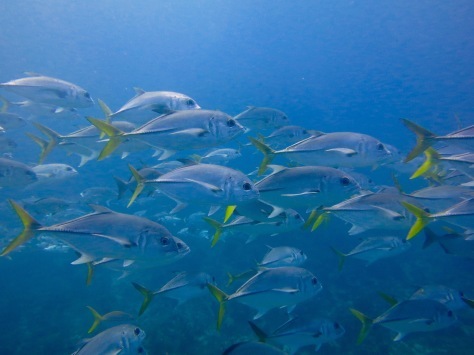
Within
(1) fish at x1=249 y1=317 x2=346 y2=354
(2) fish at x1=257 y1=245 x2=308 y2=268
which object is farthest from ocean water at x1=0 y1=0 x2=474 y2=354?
(2) fish at x1=257 y1=245 x2=308 y2=268

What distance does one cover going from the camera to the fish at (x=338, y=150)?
13.6ft

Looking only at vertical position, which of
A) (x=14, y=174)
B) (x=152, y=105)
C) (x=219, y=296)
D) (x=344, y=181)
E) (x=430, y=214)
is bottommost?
(x=219, y=296)

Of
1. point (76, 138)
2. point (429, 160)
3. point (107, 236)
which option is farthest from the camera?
point (76, 138)

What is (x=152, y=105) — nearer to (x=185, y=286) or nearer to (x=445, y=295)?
(x=185, y=286)

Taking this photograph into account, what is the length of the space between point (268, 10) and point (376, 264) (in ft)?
80.7

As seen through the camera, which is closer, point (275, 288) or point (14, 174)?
point (275, 288)

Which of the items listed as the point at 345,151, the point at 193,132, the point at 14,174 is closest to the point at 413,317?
the point at 345,151

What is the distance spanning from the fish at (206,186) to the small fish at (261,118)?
4.21 m

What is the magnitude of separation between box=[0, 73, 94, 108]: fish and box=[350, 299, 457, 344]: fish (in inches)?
225

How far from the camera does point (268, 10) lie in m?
28.7

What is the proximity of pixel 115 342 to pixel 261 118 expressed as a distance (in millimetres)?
5471

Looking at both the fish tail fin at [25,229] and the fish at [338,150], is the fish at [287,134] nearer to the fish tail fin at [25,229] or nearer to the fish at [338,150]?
the fish at [338,150]

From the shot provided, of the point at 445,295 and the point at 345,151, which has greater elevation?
the point at 345,151

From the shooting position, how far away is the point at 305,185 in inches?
160
